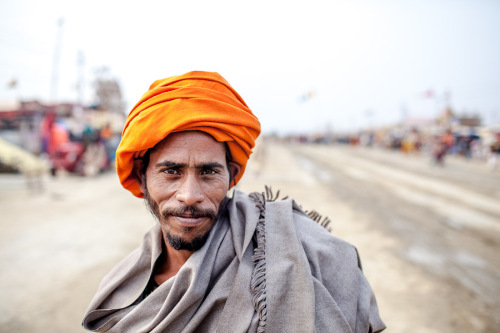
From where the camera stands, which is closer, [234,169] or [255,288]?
[255,288]

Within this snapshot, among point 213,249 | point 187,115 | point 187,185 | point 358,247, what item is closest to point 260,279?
point 213,249

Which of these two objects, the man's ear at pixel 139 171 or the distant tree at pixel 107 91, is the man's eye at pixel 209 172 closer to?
the man's ear at pixel 139 171

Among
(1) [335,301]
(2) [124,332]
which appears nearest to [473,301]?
(1) [335,301]

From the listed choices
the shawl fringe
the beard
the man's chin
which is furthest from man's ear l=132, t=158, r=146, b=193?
the shawl fringe

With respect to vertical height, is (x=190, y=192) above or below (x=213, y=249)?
above

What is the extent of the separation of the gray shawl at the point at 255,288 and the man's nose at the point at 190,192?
0.20 meters

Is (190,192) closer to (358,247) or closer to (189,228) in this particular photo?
(189,228)

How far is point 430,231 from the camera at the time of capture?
5.62 m

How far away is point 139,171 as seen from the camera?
165 centimetres

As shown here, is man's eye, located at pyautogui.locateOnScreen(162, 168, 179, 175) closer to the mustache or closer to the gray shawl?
the mustache

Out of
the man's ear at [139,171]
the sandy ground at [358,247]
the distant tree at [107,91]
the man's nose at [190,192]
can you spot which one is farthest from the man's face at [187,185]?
the distant tree at [107,91]

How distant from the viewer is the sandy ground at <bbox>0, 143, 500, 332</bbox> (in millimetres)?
2996

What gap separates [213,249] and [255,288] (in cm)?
29

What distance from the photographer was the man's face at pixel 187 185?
4.50ft
